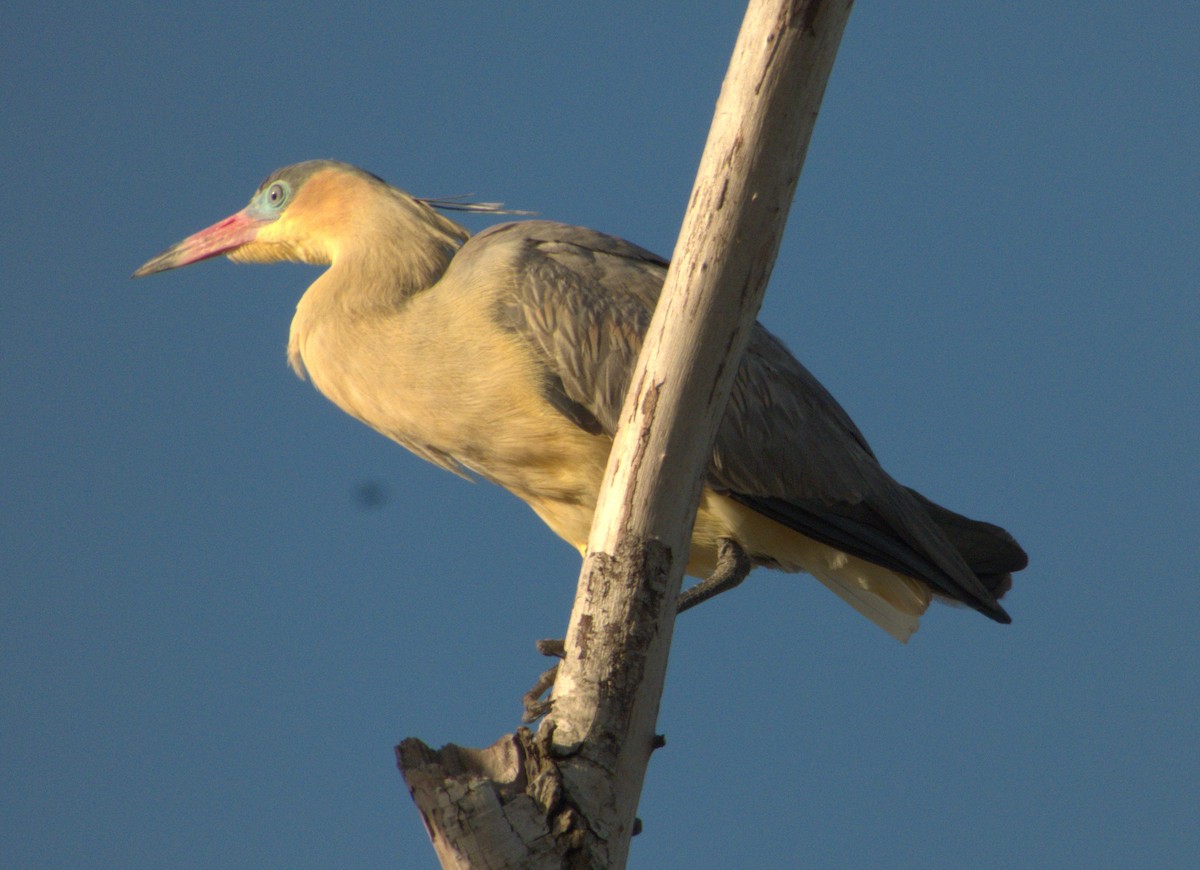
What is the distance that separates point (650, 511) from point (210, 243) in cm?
261

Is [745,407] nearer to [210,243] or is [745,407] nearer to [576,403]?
[576,403]

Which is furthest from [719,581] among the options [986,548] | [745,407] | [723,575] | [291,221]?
[291,221]

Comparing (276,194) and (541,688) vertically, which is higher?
(276,194)

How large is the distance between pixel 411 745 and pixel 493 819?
0.20 metres

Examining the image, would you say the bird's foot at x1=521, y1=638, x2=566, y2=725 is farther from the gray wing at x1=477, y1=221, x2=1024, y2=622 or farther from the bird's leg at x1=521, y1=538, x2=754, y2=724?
the gray wing at x1=477, y1=221, x2=1024, y2=622

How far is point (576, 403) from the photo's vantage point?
3469 mm

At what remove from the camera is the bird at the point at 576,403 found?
Answer: 3.46 m

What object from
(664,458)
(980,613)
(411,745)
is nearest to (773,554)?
(980,613)

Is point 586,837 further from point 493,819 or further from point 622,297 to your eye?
point 622,297

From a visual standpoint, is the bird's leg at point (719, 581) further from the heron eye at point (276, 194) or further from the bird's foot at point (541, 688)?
the heron eye at point (276, 194)

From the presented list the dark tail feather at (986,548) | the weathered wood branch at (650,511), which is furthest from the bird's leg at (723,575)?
the weathered wood branch at (650,511)

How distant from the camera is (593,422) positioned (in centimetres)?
346

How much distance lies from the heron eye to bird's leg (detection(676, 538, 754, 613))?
186cm

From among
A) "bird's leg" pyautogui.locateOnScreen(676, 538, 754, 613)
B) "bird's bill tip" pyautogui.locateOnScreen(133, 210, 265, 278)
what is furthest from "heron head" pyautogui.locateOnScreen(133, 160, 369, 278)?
"bird's leg" pyautogui.locateOnScreen(676, 538, 754, 613)
